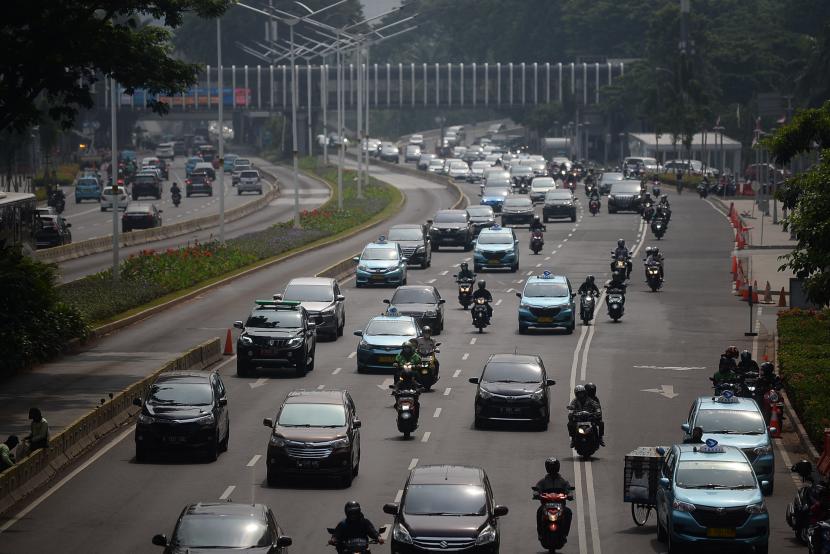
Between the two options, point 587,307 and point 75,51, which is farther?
point 587,307

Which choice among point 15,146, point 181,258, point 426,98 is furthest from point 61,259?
point 426,98

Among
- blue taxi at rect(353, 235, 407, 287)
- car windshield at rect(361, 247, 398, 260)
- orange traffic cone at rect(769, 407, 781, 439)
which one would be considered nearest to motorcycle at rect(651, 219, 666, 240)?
blue taxi at rect(353, 235, 407, 287)

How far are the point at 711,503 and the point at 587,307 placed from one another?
29.2 meters

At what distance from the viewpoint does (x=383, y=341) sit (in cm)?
4266

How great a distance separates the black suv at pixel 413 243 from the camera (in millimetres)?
70438

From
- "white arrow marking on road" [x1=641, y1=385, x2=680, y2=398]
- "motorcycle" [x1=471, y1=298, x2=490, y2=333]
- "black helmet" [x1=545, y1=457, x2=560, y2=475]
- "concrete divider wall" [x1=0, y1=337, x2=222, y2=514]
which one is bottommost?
"white arrow marking on road" [x1=641, y1=385, x2=680, y2=398]

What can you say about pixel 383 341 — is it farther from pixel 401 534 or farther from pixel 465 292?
pixel 401 534

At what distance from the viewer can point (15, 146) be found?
119 metres

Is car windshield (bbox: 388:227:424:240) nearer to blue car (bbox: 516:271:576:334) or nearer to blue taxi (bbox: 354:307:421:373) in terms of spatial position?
blue car (bbox: 516:271:576:334)

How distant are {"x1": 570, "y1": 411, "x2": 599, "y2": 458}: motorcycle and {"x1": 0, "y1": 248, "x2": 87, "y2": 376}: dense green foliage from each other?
14.4 metres

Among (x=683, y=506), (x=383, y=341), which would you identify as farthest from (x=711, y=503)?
(x=383, y=341)

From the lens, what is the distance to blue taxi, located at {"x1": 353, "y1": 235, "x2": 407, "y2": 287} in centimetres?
6306

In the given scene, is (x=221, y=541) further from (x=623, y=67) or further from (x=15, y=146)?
(x=623, y=67)

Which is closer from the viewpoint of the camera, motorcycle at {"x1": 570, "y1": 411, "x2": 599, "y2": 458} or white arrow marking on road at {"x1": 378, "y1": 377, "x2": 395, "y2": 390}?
motorcycle at {"x1": 570, "y1": 411, "x2": 599, "y2": 458}
